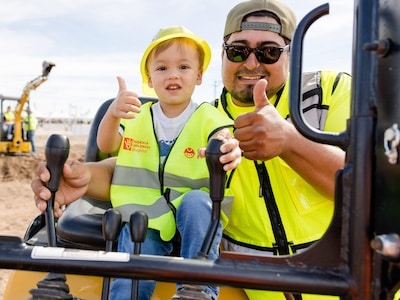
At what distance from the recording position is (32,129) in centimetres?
1540

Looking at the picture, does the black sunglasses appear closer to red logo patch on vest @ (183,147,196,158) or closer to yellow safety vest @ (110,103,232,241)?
yellow safety vest @ (110,103,232,241)

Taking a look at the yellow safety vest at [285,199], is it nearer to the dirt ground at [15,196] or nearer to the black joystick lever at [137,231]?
the black joystick lever at [137,231]

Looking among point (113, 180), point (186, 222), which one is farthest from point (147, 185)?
point (186, 222)

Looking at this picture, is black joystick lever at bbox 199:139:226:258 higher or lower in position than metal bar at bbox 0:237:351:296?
higher

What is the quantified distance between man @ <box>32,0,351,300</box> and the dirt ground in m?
3.47

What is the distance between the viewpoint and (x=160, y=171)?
188 centimetres

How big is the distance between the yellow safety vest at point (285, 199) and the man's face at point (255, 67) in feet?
0.53

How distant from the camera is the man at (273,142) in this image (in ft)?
5.22

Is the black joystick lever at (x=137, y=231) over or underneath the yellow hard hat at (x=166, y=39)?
underneath

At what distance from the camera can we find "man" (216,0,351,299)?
159cm

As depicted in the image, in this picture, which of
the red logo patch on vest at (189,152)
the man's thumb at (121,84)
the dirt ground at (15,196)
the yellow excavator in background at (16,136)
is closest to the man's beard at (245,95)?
the red logo patch on vest at (189,152)

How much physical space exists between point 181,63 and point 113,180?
536mm

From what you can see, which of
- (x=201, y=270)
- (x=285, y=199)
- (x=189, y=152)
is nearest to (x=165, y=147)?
(x=189, y=152)

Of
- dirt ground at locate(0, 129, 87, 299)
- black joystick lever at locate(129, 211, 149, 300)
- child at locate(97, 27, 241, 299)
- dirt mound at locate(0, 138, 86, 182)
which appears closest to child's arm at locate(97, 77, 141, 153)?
child at locate(97, 27, 241, 299)
